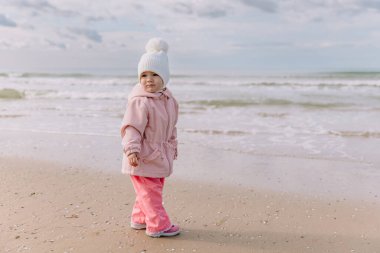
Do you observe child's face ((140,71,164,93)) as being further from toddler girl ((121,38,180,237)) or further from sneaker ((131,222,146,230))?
sneaker ((131,222,146,230))

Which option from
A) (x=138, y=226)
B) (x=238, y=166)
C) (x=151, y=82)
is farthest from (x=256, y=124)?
(x=151, y=82)

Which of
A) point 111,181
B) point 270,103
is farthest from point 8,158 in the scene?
point 270,103

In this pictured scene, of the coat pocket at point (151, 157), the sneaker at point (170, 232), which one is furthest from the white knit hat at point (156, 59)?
the sneaker at point (170, 232)

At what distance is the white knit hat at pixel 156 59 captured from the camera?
3.63m

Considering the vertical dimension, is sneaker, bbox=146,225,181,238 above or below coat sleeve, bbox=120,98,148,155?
below

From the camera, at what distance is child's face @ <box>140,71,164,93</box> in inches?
144

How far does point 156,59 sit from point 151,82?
7.0 inches

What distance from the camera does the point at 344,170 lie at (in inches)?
246

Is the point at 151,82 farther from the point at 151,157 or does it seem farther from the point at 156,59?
the point at 151,157

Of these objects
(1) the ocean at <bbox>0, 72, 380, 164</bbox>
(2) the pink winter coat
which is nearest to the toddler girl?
(2) the pink winter coat

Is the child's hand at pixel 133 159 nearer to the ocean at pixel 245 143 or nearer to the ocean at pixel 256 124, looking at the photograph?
the ocean at pixel 245 143

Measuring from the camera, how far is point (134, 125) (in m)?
3.54

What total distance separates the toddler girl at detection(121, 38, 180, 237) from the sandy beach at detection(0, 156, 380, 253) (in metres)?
0.22

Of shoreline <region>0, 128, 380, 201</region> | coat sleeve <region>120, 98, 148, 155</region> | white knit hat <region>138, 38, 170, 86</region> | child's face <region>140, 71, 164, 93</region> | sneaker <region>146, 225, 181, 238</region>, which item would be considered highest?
white knit hat <region>138, 38, 170, 86</region>
